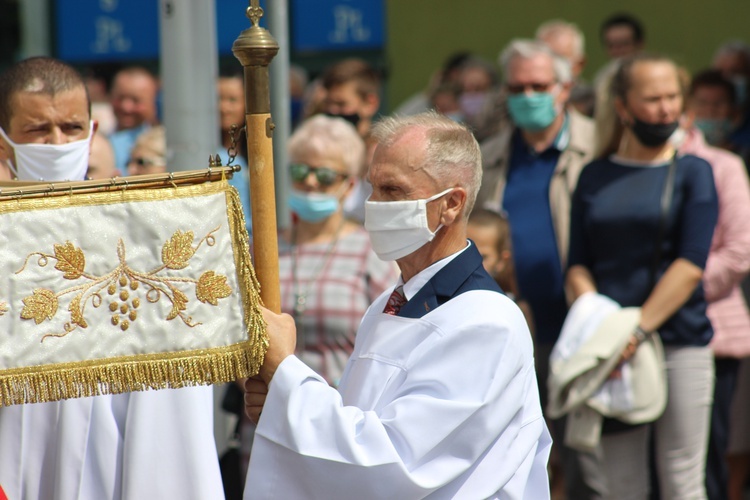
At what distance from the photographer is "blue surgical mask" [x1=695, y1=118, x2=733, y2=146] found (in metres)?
6.88

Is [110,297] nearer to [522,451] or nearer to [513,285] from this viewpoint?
[522,451]

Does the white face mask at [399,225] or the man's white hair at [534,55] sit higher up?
the man's white hair at [534,55]

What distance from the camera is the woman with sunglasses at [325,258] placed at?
14.9 ft

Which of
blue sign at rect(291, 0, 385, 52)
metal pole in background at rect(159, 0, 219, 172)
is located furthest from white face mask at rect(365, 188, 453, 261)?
blue sign at rect(291, 0, 385, 52)

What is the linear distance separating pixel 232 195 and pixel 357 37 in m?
7.21

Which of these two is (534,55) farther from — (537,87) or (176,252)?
(176,252)

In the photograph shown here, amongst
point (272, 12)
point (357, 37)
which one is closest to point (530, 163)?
point (272, 12)

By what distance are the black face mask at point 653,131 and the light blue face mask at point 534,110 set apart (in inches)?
28.7

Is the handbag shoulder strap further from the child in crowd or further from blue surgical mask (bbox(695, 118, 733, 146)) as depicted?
blue surgical mask (bbox(695, 118, 733, 146))

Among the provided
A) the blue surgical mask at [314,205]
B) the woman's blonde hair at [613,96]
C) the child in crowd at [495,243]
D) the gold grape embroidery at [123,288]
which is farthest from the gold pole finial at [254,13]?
the woman's blonde hair at [613,96]

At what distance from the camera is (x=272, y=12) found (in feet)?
16.4

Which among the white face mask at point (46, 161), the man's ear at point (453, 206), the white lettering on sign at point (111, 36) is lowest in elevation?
the man's ear at point (453, 206)

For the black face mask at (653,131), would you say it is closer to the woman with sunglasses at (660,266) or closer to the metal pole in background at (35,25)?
the woman with sunglasses at (660,266)

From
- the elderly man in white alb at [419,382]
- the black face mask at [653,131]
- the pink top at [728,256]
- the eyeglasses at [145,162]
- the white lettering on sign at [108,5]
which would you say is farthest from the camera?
the white lettering on sign at [108,5]
